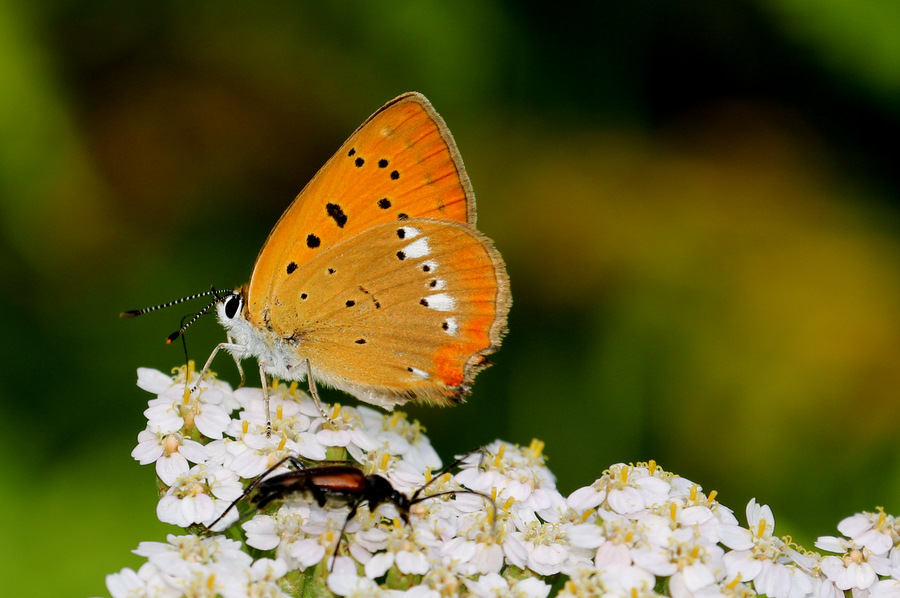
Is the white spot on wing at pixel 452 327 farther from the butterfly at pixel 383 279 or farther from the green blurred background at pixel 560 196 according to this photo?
the green blurred background at pixel 560 196

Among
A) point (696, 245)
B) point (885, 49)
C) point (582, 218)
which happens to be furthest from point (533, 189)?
point (885, 49)

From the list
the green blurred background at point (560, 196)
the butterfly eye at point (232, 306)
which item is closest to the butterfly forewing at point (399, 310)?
the butterfly eye at point (232, 306)

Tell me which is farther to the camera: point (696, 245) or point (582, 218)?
point (582, 218)

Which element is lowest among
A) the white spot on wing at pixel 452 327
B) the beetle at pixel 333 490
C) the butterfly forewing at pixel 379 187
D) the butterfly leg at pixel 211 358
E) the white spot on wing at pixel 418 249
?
the beetle at pixel 333 490

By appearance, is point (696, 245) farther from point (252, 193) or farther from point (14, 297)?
point (14, 297)

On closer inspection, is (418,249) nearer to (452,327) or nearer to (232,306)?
(452,327)

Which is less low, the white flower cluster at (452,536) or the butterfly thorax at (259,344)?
the butterfly thorax at (259,344)

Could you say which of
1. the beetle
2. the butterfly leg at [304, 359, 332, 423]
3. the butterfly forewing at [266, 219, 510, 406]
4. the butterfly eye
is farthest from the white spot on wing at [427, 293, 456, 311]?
the beetle
